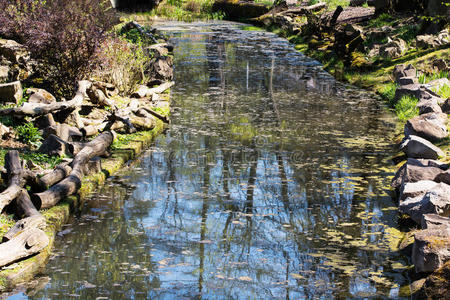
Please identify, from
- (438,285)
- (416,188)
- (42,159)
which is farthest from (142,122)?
(438,285)

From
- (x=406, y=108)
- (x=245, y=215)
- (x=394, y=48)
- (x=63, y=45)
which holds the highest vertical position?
(x=63, y=45)

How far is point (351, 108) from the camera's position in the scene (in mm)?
13492

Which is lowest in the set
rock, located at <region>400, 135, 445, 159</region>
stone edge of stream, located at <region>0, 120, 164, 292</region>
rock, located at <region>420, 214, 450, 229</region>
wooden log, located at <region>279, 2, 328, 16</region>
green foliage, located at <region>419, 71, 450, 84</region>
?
stone edge of stream, located at <region>0, 120, 164, 292</region>

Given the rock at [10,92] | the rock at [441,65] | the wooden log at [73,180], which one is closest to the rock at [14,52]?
the rock at [10,92]

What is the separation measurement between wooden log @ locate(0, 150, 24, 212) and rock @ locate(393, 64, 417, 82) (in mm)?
10625

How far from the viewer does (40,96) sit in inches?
405

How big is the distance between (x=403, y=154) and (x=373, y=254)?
3.62m

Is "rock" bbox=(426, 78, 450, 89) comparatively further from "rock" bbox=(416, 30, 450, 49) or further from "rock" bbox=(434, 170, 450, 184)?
"rock" bbox=(434, 170, 450, 184)

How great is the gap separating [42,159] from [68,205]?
1487mm

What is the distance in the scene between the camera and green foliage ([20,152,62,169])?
826cm

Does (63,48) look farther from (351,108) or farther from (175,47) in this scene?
(175,47)

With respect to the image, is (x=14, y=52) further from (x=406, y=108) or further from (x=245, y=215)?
(x=406, y=108)

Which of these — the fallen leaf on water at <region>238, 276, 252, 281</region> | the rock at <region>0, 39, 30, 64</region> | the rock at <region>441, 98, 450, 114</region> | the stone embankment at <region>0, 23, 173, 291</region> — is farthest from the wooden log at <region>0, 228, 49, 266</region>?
the rock at <region>441, 98, 450, 114</region>

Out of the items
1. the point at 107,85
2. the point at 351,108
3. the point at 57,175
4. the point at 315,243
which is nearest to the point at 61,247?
the point at 57,175
